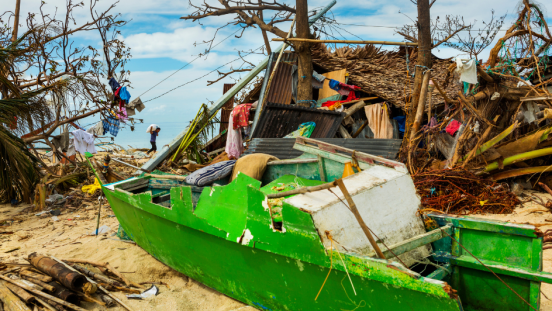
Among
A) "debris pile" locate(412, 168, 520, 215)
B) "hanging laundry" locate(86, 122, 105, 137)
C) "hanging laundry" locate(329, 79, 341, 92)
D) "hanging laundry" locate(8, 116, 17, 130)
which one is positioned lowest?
"debris pile" locate(412, 168, 520, 215)

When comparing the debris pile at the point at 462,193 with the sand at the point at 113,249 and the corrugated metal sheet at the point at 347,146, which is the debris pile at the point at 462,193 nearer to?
the sand at the point at 113,249

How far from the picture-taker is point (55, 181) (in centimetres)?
917

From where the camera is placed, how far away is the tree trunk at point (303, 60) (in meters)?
11.0

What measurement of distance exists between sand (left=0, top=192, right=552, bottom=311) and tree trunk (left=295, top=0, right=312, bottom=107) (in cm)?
631

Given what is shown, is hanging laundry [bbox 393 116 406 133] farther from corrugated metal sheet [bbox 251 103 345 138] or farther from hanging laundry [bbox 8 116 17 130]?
hanging laundry [bbox 8 116 17 130]

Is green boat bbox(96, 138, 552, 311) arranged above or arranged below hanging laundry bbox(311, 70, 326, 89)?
below

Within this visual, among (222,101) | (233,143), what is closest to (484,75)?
(233,143)

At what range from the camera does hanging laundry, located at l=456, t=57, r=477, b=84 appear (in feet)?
17.3

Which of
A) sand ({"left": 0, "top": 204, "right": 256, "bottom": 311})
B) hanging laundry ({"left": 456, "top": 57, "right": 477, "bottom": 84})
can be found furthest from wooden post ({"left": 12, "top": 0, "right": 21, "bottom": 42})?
hanging laundry ({"left": 456, "top": 57, "right": 477, "bottom": 84})

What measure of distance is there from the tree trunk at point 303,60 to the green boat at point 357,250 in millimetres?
7482

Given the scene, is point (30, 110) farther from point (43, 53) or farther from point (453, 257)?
point (453, 257)

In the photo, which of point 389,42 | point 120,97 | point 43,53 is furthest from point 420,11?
point 43,53

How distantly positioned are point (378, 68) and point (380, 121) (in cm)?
201

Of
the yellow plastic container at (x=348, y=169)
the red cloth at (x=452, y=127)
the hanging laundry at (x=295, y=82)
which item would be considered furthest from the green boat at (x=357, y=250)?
the hanging laundry at (x=295, y=82)
